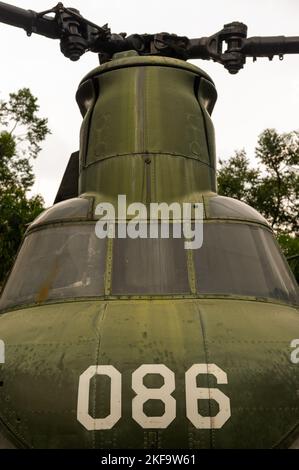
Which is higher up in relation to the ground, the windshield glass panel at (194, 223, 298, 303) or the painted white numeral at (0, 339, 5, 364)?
the windshield glass panel at (194, 223, 298, 303)

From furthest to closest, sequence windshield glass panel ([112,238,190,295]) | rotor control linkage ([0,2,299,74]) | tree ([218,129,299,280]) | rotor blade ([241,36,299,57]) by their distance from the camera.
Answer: tree ([218,129,299,280])
rotor blade ([241,36,299,57])
rotor control linkage ([0,2,299,74])
windshield glass panel ([112,238,190,295])

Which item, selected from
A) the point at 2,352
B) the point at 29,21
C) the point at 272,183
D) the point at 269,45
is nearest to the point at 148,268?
the point at 2,352

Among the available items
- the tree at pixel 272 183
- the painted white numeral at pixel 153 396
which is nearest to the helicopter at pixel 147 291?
the painted white numeral at pixel 153 396

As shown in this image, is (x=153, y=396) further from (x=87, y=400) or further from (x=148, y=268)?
(x=148, y=268)

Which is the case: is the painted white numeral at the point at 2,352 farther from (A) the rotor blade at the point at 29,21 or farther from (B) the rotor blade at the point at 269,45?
(B) the rotor blade at the point at 269,45

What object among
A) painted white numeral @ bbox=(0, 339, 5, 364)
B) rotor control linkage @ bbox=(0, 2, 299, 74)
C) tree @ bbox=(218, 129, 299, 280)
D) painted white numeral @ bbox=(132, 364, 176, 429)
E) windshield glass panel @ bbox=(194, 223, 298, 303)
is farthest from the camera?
tree @ bbox=(218, 129, 299, 280)

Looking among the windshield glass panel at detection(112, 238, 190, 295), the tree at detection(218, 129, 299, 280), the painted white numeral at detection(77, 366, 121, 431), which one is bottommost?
the painted white numeral at detection(77, 366, 121, 431)

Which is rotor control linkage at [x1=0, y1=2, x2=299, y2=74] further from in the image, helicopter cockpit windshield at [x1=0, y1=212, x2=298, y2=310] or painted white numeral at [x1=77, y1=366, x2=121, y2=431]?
painted white numeral at [x1=77, y1=366, x2=121, y2=431]

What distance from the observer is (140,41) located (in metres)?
7.95

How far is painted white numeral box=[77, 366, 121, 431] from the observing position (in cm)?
394

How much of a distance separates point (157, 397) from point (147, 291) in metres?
1.29

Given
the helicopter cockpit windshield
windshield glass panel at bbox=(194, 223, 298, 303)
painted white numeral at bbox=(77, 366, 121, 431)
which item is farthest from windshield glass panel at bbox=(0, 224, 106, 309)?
painted white numeral at bbox=(77, 366, 121, 431)

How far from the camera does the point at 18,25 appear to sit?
7.83 metres

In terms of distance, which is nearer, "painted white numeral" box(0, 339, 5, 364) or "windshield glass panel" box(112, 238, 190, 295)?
"painted white numeral" box(0, 339, 5, 364)
